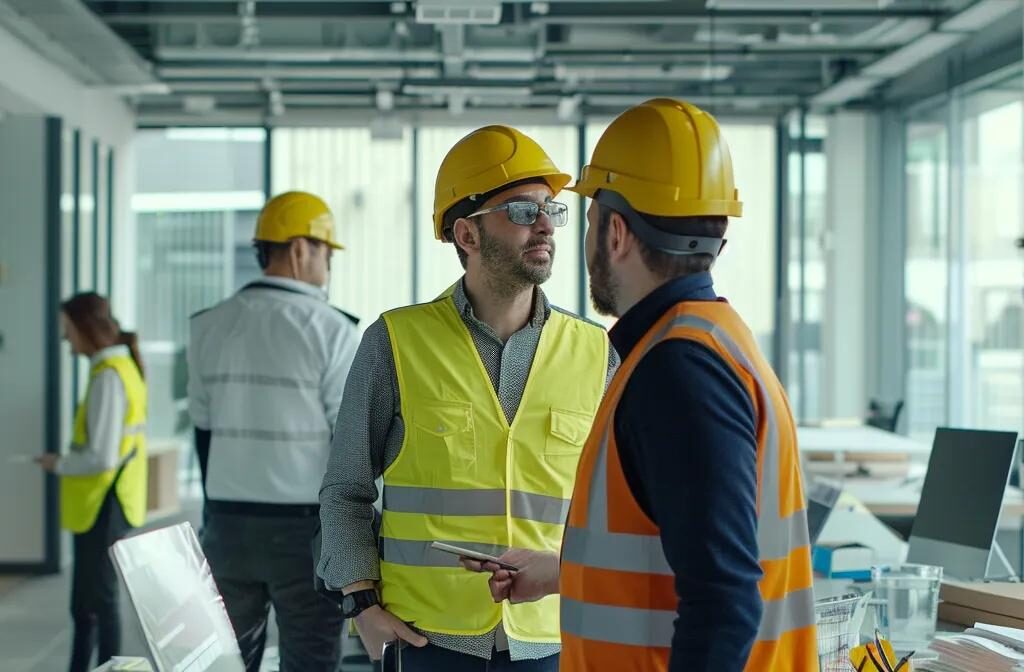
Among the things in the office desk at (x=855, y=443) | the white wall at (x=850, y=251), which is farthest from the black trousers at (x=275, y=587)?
the white wall at (x=850, y=251)

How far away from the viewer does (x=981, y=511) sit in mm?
3141

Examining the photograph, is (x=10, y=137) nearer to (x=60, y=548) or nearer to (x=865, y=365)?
(x=60, y=548)

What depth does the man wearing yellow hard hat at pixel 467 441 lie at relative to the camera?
218 centimetres

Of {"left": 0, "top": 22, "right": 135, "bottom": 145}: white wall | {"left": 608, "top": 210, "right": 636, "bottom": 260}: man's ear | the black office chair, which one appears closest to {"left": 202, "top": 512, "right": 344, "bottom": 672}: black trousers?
{"left": 608, "top": 210, "right": 636, "bottom": 260}: man's ear

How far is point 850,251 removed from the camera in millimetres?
10219

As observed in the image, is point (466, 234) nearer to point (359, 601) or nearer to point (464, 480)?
point (464, 480)

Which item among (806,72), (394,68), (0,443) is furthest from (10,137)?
(806,72)

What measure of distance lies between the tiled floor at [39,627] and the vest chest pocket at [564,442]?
2522mm

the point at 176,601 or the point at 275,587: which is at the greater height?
the point at 176,601

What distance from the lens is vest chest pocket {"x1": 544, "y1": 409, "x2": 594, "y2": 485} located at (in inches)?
88.9

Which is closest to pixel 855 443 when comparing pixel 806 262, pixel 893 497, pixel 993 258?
pixel 893 497

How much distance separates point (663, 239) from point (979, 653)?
1187mm

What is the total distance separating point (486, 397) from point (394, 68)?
6843 millimetres

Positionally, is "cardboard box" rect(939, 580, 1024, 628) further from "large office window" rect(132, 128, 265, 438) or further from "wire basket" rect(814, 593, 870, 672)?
"large office window" rect(132, 128, 265, 438)
